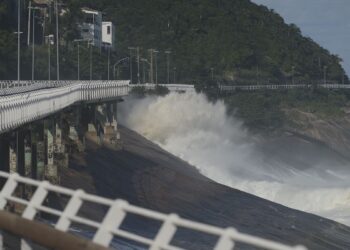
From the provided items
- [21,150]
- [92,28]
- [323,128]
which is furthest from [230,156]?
[323,128]

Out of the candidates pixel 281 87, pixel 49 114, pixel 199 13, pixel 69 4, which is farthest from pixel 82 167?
pixel 199 13

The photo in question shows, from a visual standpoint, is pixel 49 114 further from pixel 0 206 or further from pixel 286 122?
pixel 286 122

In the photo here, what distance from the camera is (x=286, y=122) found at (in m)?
143

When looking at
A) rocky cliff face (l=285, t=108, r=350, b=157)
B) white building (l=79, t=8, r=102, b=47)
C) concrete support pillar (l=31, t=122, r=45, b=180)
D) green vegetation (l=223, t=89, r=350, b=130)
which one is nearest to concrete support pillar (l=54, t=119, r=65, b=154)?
concrete support pillar (l=31, t=122, r=45, b=180)

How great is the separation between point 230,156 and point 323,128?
2430 inches

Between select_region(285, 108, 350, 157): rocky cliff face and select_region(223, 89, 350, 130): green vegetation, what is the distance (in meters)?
1.43

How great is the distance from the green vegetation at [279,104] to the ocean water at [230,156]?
1015 cm

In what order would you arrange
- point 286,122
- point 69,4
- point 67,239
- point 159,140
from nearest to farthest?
→ point 67,239 → point 159,140 → point 69,4 → point 286,122

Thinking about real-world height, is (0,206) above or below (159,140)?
above

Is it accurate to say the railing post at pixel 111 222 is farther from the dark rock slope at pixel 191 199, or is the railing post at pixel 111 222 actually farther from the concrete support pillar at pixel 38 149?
the concrete support pillar at pixel 38 149

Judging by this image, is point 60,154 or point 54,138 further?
point 60,154

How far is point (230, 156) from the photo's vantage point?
300 feet

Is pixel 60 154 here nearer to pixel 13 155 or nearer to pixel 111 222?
pixel 13 155

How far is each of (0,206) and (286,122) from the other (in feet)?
436
